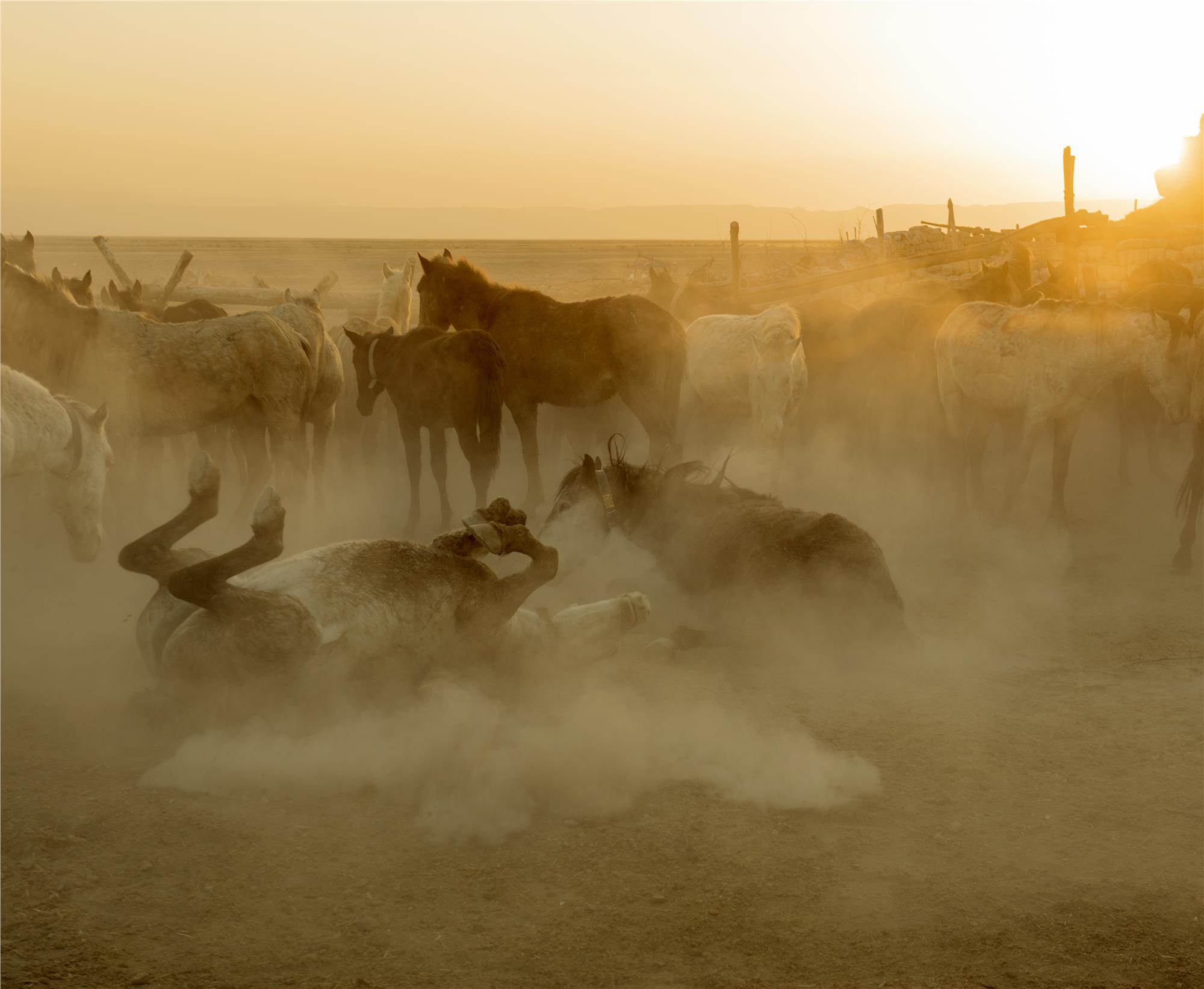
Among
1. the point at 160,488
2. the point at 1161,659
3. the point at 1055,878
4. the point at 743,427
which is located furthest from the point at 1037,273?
the point at 1055,878

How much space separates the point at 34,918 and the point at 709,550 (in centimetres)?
429

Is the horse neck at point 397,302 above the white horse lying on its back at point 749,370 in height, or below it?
above

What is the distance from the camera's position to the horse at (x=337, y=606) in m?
4.45

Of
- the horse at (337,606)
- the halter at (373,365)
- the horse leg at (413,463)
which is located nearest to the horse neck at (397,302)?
the halter at (373,365)

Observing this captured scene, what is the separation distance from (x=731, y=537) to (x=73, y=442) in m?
4.17

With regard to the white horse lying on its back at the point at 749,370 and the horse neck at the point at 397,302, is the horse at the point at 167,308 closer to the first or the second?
the horse neck at the point at 397,302

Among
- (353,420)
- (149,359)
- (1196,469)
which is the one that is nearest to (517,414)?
(353,420)

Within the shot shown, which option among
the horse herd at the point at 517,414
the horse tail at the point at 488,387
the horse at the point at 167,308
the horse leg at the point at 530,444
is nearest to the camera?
the horse herd at the point at 517,414

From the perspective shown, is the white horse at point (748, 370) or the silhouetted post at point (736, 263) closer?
the white horse at point (748, 370)

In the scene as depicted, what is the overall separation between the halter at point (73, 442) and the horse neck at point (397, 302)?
34.3 ft

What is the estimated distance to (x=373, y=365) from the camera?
37.0ft

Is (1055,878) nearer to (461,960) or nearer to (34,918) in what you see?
(461,960)

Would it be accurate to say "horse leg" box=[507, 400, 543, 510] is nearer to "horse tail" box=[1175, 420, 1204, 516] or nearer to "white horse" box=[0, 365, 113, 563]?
"white horse" box=[0, 365, 113, 563]

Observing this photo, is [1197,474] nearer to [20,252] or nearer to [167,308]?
[167,308]
